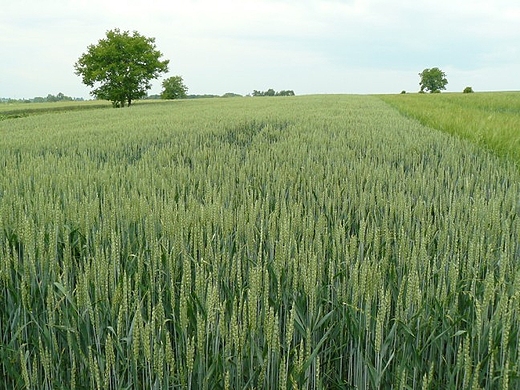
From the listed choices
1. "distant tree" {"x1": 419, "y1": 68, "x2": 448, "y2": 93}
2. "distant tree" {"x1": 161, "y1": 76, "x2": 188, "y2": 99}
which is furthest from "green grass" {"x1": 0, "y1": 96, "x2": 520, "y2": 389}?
"distant tree" {"x1": 419, "y1": 68, "x2": 448, "y2": 93}

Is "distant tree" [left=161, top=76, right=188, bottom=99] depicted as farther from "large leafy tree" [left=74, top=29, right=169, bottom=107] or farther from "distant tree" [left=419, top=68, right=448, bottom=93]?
"distant tree" [left=419, top=68, right=448, bottom=93]

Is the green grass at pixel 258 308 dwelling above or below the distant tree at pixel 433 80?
below

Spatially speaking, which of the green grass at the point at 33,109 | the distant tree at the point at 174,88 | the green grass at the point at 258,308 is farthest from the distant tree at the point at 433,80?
the green grass at the point at 258,308

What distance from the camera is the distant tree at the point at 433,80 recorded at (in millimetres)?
85875

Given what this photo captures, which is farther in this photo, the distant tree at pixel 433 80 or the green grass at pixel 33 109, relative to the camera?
the distant tree at pixel 433 80

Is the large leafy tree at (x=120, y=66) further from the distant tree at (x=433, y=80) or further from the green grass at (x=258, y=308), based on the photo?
the distant tree at (x=433, y=80)

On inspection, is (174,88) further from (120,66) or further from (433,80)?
(433,80)

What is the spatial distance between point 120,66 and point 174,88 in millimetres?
34628

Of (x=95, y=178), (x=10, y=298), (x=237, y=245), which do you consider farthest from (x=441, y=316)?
(x=95, y=178)

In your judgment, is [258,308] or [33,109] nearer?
[258,308]

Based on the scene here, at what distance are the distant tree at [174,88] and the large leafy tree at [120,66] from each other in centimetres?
3038

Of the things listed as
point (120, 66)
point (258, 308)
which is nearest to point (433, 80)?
point (120, 66)

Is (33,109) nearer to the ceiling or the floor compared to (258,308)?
nearer to the ceiling

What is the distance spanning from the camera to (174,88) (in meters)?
65.8
